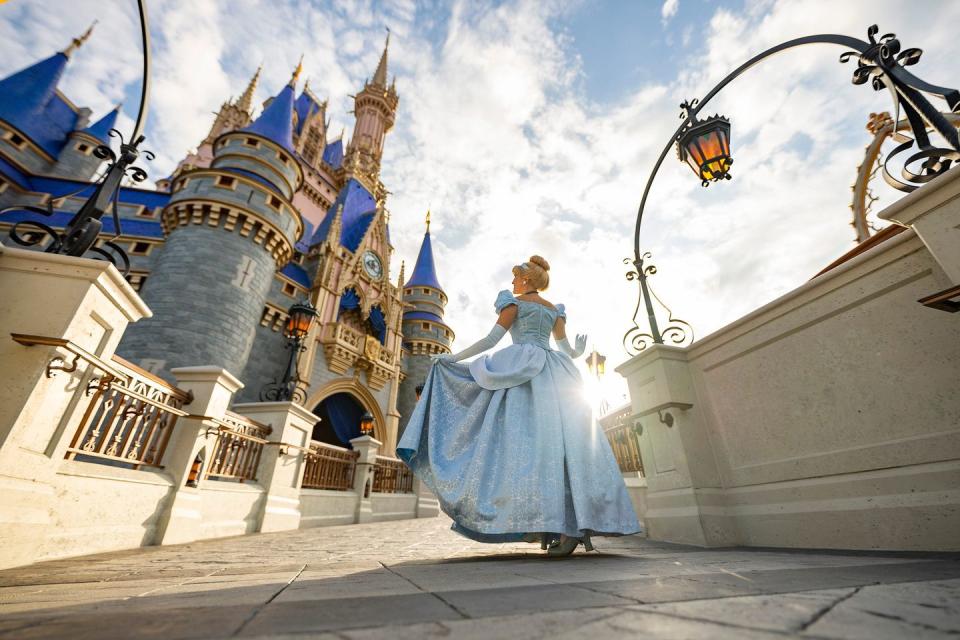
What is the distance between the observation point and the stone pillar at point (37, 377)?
8.52 ft

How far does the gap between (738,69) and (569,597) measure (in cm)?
532

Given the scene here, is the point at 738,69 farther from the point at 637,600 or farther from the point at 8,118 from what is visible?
the point at 8,118

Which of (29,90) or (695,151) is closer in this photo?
(695,151)

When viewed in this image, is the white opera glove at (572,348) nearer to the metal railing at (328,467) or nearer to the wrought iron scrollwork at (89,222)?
the wrought iron scrollwork at (89,222)

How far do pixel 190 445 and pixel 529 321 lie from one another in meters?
4.22

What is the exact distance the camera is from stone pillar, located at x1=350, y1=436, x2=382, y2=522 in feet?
34.9

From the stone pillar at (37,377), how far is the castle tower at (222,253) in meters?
10.8

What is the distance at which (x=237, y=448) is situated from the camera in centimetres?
611

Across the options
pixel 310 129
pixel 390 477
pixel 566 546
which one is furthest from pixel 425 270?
pixel 566 546

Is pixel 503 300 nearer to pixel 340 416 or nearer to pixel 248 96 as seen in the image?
pixel 340 416

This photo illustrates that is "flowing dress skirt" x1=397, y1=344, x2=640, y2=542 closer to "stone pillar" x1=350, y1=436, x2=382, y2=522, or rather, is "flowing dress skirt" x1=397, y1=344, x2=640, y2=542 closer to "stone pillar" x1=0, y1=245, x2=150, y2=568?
"stone pillar" x1=0, y1=245, x2=150, y2=568

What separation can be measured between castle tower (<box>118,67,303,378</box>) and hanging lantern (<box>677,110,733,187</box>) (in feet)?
44.9

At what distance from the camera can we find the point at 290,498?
725 cm

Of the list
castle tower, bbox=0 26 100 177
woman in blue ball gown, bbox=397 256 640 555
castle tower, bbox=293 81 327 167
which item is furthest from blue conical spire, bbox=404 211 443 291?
woman in blue ball gown, bbox=397 256 640 555
